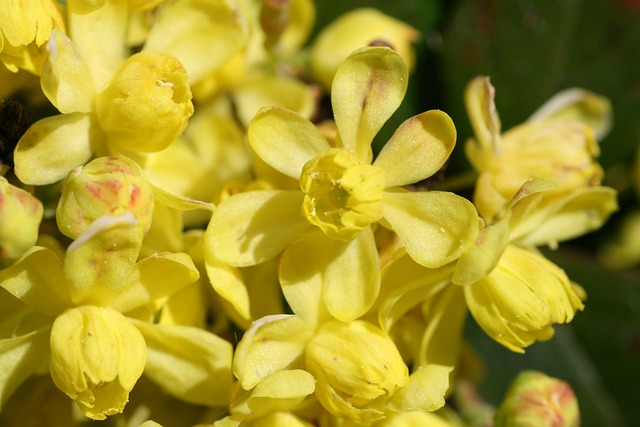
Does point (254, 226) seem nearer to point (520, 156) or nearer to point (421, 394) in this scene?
point (421, 394)

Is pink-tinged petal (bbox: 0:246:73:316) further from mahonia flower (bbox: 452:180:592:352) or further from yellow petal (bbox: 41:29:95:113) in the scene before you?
mahonia flower (bbox: 452:180:592:352)

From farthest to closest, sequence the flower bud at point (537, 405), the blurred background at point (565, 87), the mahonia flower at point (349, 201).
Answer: the blurred background at point (565, 87), the flower bud at point (537, 405), the mahonia flower at point (349, 201)

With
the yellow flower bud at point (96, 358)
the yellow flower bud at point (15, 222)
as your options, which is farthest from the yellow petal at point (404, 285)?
the yellow flower bud at point (15, 222)

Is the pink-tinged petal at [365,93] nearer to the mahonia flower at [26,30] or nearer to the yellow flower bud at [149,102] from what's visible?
the yellow flower bud at [149,102]

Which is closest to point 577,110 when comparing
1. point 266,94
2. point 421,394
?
point 266,94

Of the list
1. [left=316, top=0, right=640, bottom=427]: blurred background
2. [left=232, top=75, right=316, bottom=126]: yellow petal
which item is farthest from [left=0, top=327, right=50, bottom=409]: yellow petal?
[left=316, top=0, right=640, bottom=427]: blurred background

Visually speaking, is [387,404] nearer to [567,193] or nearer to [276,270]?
[276,270]
